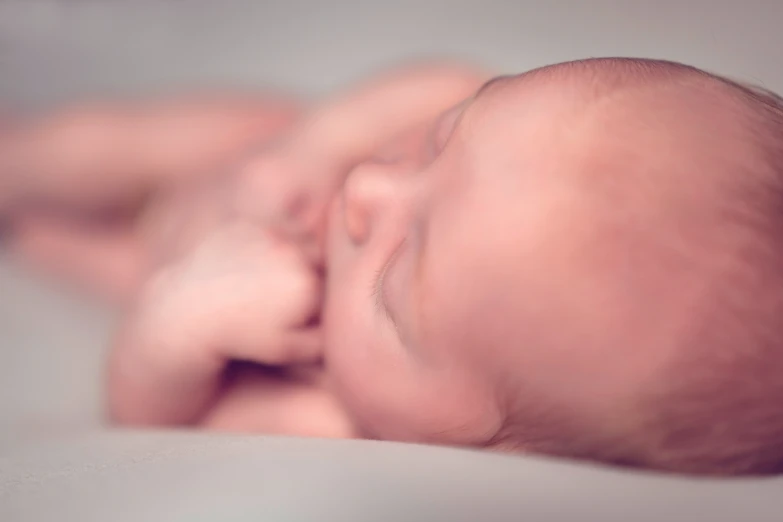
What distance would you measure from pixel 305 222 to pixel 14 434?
1.12 feet

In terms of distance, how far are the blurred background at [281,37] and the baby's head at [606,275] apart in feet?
1.46

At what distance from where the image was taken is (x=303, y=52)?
47.1 inches

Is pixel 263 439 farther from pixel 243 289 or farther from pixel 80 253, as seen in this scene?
pixel 80 253

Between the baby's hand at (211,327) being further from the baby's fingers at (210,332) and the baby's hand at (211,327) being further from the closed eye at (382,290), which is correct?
the closed eye at (382,290)

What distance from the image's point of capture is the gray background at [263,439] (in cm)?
45

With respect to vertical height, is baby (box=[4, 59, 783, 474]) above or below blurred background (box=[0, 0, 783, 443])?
below

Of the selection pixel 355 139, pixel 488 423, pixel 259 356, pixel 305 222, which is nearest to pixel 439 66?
pixel 355 139

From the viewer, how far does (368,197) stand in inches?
25.4

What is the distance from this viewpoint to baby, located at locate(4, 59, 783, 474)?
0.49 metres

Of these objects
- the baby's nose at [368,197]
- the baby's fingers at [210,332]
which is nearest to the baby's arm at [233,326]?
the baby's fingers at [210,332]

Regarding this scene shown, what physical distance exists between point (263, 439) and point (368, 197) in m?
0.21

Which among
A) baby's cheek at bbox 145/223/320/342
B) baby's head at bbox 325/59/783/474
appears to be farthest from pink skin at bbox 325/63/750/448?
baby's cheek at bbox 145/223/320/342

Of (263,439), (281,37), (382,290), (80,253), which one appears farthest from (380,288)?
(281,37)

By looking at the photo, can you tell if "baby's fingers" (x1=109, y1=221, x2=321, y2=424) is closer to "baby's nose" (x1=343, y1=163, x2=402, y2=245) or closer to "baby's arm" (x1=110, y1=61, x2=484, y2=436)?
"baby's arm" (x1=110, y1=61, x2=484, y2=436)
